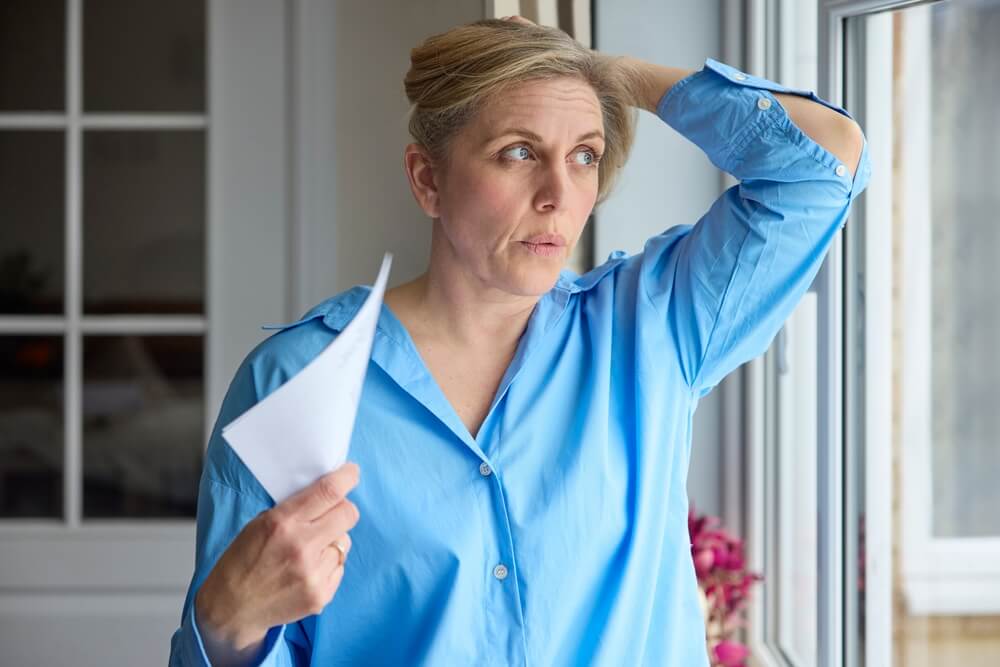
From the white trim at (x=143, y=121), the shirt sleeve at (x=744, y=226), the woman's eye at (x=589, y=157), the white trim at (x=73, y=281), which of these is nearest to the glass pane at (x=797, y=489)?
the shirt sleeve at (x=744, y=226)

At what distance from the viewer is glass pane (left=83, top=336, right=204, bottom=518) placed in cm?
282

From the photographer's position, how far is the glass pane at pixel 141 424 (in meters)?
2.82

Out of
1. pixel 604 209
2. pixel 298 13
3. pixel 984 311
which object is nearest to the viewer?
A: pixel 984 311

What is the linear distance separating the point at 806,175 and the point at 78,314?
2.19m

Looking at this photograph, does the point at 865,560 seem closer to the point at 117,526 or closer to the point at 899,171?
the point at 899,171

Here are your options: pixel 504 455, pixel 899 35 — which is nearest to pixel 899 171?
pixel 899 35

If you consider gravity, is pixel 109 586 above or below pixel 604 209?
below

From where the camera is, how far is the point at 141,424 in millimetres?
2842

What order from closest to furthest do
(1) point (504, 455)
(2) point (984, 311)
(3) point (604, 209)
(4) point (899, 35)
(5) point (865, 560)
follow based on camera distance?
(1) point (504, 455) → (2) point (984, 311) → (4) point (899, 35) → (5) point (865, 560) → (3) point (604, 209)

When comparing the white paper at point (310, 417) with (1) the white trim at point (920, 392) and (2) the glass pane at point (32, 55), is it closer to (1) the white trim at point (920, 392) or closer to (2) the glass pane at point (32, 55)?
(1) the white trim at point (920, 392)

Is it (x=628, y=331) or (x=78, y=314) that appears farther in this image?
(x=78, y=314)

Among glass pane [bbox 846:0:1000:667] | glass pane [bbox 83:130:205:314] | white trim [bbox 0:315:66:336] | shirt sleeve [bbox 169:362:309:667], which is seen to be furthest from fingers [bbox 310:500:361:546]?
white trim [bbox 0:315:66:336]

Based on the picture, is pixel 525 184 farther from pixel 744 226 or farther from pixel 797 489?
pixel 797 489

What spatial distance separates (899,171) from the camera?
5.18 feet
